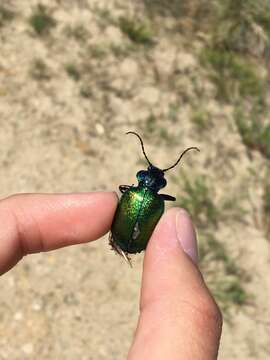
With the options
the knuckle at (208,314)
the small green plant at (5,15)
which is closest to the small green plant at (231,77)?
the small green plant at (5,15)

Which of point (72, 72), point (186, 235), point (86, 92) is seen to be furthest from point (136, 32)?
point (186, 235)

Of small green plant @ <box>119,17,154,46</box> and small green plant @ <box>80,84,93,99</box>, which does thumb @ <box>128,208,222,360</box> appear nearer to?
small green plant @ <box>80,84,93,99</box>

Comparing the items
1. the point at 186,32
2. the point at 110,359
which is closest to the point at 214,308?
the point at 110,359

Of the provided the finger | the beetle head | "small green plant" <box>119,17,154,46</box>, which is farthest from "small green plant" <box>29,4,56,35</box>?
the beetle head

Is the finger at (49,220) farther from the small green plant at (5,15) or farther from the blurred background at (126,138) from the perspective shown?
the small green plant at (5,15)

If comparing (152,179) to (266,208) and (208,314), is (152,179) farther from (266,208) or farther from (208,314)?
(266,208)

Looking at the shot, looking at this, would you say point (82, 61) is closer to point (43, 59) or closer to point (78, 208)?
point (43, 59)
